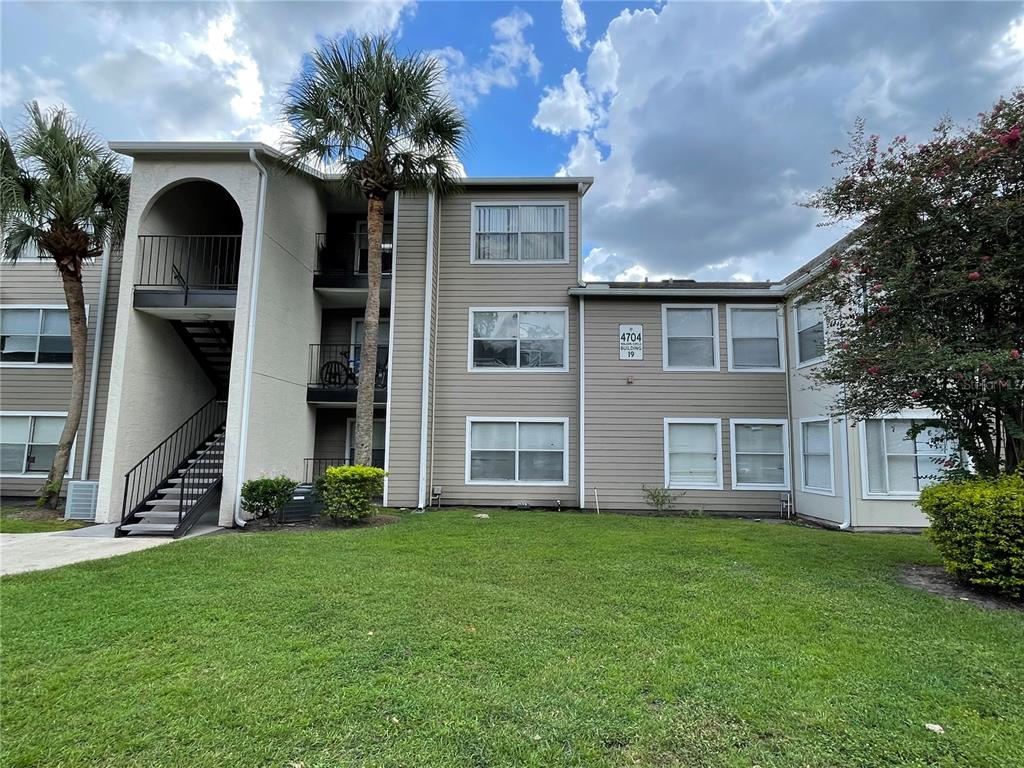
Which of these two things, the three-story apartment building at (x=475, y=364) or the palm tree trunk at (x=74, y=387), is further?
the three-story apartment building at (x=475, y=364)

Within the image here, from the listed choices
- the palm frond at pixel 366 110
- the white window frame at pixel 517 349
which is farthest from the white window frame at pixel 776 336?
the palm frond at pixel 366 110

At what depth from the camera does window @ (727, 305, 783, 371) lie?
12.1 meters

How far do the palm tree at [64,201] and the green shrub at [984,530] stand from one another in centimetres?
1516

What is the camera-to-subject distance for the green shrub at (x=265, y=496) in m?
9.09

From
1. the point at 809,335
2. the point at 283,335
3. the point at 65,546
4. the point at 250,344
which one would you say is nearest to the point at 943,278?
the point at 809,335

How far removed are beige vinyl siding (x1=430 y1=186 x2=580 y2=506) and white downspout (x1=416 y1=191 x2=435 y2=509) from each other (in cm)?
53

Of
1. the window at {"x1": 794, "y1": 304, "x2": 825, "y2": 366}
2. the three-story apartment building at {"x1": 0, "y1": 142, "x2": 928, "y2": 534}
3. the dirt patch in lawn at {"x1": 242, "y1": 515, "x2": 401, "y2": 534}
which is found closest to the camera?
the dirt patch in lawn at {"x1": 242, "y1": 515, "x2": 401, "y2": 534}

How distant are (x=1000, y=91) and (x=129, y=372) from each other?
13.8 metres

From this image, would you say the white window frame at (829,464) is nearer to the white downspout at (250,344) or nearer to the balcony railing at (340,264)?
the balcony railing at (340,264)

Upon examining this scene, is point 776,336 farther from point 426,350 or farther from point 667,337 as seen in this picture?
point 426,350

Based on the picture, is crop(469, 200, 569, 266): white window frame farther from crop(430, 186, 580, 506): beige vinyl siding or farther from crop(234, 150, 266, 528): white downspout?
crop(234, 150, 266, 528): white downspout

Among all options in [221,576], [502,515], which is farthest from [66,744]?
[502,515]

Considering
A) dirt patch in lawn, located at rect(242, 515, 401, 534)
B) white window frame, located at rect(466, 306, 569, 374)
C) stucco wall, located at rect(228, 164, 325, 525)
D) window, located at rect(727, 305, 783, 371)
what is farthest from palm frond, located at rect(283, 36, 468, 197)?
window, located at rect(727, 305, 783, 371)

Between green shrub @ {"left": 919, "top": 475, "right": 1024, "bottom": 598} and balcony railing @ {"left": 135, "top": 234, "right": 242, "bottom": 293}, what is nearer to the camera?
green shrub @ {"left": 919, "top": 475, "right": 1024, "bottom": 598}
